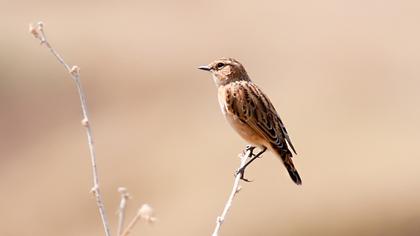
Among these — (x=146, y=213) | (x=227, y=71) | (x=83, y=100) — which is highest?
(x=227, y=71)

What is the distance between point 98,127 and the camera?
81.4 ft

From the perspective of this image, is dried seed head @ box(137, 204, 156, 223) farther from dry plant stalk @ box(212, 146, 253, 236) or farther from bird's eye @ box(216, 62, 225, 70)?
bird's eye @ box(216, 62, 225, 70)

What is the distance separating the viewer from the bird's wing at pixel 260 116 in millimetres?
6820

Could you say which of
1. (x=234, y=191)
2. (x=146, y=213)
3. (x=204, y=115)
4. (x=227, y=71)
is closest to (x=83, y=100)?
(x=146, y=213)

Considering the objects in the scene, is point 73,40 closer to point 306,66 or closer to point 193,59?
point 193,59

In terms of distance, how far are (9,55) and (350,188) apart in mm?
12600

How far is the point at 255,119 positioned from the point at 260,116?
5 cm

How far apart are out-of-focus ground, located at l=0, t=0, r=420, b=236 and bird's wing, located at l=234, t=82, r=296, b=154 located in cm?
828

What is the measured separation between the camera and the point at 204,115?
23969mm

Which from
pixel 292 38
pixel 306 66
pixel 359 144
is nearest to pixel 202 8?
pixel 292 38

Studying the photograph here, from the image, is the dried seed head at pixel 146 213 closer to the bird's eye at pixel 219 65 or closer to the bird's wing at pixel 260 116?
the bird's wing at pixel 260 116

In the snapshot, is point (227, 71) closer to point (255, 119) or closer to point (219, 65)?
point (219, 65)

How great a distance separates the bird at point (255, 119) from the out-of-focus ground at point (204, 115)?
826 centimetres

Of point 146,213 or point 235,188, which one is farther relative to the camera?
point 235,188
